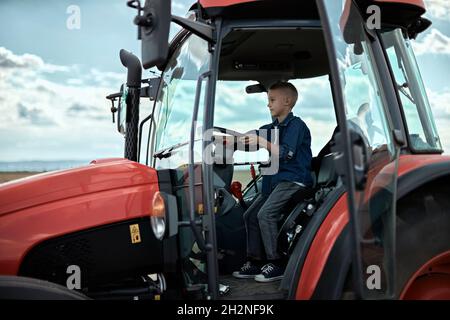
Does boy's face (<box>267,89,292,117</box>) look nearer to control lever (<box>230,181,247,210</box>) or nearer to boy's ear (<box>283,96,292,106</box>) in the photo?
boy's ear (<box>283,96,292,106</box>)

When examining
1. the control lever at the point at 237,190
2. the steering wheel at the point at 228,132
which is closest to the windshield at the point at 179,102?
the steering wheel at the point at 228,132

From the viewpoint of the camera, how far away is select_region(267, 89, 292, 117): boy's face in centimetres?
364

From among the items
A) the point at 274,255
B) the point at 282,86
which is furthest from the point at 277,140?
the point at 274,255

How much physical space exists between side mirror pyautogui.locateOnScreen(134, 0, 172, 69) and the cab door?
0.71 m

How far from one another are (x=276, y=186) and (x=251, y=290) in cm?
71

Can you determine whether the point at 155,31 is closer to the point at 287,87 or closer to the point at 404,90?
the point at 287,87

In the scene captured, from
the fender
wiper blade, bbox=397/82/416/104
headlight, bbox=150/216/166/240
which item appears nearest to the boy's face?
wiper blade, bbox=397/82/416/104

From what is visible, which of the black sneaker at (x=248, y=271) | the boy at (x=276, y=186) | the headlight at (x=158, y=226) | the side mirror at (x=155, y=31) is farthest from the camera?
the black sneaker at (x=248, y=271)

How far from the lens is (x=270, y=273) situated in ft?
10.6

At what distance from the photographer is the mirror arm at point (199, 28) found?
2.68 meters

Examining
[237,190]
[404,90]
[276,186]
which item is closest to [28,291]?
[276,186]

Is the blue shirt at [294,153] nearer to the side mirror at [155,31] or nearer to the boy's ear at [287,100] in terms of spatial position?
the boy's ear at [287,100]
